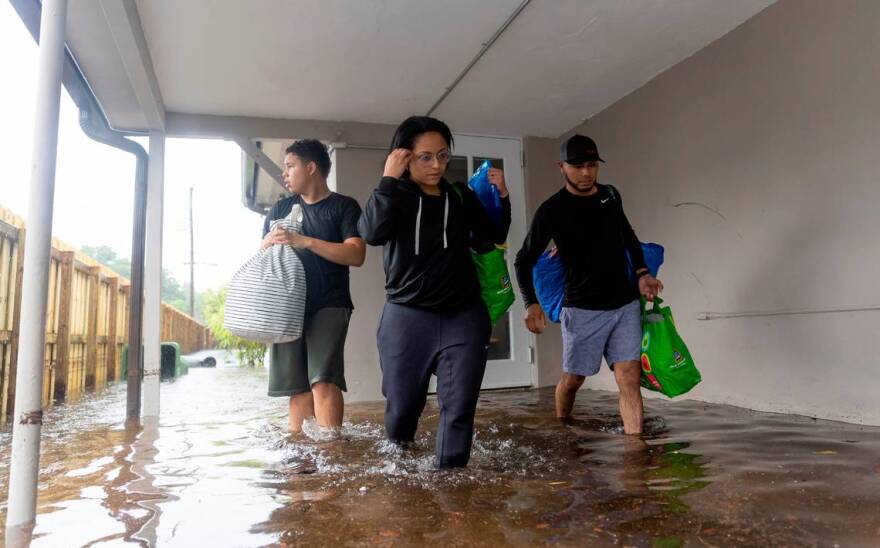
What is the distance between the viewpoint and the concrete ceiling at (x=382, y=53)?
426cm

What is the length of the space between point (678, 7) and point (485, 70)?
5.44ft

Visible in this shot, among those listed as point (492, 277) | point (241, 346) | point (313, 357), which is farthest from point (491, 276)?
point (241, 346)

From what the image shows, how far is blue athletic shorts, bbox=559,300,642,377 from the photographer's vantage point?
11.1ft

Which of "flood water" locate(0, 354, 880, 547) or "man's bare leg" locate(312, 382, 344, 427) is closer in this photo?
"flood water" locate(0, 354, 880, 547)

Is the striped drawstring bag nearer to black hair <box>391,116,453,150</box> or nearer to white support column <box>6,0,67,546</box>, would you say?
black hair <box>391,116,453,150</box>

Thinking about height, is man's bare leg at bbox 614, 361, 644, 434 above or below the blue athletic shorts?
below

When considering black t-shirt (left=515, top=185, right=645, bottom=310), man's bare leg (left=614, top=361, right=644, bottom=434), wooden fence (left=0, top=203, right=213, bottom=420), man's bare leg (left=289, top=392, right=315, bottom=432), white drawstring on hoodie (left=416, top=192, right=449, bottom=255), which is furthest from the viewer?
wooden fence (left=0, top=203, right=213, bottom=420)

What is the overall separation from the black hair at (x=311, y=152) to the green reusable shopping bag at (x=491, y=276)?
2.92 ft

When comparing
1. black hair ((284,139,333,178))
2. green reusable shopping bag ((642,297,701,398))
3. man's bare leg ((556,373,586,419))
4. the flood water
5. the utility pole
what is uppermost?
the utility pole

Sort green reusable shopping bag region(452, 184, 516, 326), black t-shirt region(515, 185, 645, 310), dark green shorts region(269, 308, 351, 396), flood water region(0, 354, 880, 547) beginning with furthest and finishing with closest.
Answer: black t-shirt region(515, 185, 645, 310) < dark green shorts region(269, 308, 351, 396) < green reusable shopping bag region(452, 184, 516, 326) < flood water region(0, 354, 880, 547)

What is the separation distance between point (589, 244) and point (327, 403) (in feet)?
5.62

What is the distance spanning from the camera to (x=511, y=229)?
22.5ft

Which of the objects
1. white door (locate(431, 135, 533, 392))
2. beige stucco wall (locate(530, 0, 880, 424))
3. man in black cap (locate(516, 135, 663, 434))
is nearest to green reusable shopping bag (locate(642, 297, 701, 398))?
man in black cap (locate(516, 135, 663, 434))

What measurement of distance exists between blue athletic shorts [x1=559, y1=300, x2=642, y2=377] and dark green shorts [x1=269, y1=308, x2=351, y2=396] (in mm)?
1367
